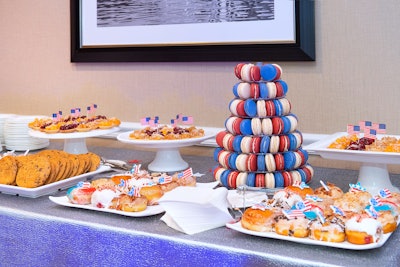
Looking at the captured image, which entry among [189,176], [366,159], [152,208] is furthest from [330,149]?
[152,208]

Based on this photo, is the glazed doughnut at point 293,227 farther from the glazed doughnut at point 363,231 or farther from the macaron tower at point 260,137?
the macaron tower at point 260,137

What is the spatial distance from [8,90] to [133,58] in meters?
0.90

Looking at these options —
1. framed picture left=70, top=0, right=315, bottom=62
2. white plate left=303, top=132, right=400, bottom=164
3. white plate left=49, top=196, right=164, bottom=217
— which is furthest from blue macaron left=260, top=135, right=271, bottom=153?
framed picture left=70, top=0, right=315, bottom=62

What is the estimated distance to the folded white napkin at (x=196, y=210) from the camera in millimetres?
1104

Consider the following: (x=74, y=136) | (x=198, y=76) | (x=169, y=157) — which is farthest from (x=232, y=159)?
(x=198, y=76)

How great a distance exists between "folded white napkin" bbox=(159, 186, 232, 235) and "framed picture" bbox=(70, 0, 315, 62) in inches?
38.3

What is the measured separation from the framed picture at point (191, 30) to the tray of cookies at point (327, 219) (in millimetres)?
906

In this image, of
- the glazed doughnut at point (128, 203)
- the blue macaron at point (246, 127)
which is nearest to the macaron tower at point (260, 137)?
the blue macaron at point (246, 127)

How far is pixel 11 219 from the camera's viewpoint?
132 cm

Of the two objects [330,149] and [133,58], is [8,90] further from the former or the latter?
[330,149]

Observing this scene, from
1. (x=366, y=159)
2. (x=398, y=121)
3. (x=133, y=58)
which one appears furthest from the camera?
(x=133, y=58)

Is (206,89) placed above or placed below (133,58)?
below

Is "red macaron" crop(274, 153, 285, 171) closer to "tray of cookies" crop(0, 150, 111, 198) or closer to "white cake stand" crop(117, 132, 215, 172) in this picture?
"white cake stand" crop(117, 132, 215, 172)

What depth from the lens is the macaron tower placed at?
54.7 inches
